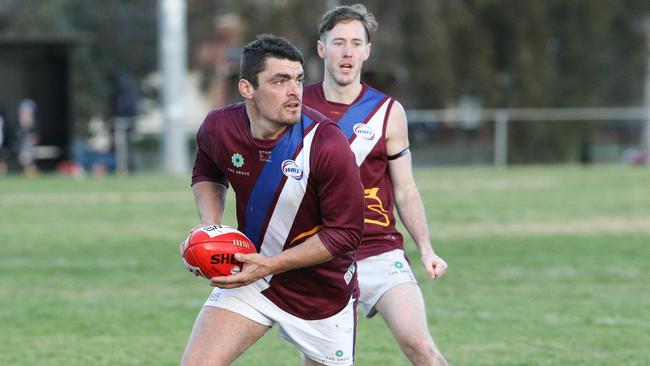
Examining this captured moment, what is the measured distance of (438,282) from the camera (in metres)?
12.0

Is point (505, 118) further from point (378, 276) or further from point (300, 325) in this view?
point (300, 325)

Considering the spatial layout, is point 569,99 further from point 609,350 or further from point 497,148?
point 609,350

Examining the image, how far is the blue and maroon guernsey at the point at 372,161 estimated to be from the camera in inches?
263

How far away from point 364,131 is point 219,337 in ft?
5.47

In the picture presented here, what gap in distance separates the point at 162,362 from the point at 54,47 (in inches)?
929

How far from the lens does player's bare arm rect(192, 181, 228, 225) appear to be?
5.91 metres

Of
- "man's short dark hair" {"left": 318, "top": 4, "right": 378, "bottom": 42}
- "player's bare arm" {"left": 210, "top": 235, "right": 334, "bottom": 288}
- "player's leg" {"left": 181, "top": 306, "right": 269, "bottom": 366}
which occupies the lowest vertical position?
"player's leg" {"left": 181, "top": 306, "right": 269, "bottom": 366}

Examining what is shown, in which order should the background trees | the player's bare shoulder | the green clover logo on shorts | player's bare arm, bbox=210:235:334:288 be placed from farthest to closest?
the background trees → the player's bare shoulder → the green clover logo on shorts → player's bare arm, bbox=210:235:334:288

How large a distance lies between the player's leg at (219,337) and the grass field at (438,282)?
8.74ft

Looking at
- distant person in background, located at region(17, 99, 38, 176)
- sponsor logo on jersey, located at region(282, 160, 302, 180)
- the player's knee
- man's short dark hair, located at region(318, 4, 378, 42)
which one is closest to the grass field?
the player's knee

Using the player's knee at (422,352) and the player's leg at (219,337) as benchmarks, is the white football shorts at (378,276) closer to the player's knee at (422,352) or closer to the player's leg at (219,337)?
the player's knee at (422,352)

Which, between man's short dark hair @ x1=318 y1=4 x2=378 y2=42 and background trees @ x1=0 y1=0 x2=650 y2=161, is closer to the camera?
man's short dark hair @ x1=318 y1=4 x2=378 y2=42

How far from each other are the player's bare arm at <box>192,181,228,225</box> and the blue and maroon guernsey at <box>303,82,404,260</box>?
952 mm

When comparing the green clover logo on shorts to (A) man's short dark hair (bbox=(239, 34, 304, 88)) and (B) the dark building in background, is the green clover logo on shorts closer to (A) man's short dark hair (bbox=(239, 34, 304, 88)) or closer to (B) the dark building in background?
(A) man's short dark hair (bbox=(239, 34, 304, 88))
